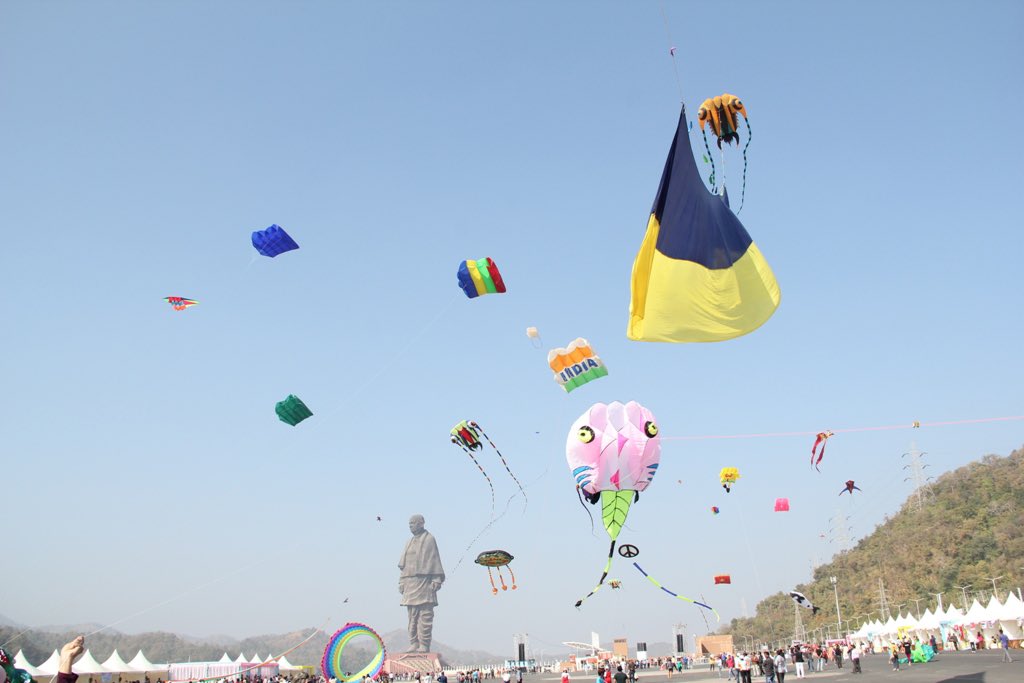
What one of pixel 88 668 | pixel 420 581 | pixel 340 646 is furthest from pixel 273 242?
pixel 420 581

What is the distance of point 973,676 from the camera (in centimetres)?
2355

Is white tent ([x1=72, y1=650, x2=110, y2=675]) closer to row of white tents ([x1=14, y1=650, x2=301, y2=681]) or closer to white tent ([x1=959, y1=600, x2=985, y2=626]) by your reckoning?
row of white tents ([x1=14, y1=650, x2=301, y2=681])

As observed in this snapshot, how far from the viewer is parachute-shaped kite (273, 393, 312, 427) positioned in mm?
29359

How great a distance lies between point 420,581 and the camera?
348ft

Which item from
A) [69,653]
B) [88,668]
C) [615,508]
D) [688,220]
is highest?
[688,220]

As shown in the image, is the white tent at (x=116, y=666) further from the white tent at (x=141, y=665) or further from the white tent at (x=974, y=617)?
the white tent at (x=974, y=617)

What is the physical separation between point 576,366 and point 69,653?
2104cm

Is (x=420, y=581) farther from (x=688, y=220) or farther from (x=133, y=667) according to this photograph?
(x=688, y=220)

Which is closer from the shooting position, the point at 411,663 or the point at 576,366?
the point at 576,366

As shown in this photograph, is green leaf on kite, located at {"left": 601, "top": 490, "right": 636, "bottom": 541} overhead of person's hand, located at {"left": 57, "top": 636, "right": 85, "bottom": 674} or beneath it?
overhead

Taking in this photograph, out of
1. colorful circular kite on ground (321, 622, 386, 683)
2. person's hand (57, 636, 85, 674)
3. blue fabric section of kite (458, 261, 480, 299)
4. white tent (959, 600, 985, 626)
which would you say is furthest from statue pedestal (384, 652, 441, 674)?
person's hand (57, 636, 85, 674)

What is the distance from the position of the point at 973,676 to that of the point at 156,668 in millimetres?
55168

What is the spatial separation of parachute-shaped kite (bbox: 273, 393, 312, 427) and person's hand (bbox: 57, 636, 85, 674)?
22278mm

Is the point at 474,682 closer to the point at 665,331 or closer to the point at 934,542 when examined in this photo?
the point at 665,331
